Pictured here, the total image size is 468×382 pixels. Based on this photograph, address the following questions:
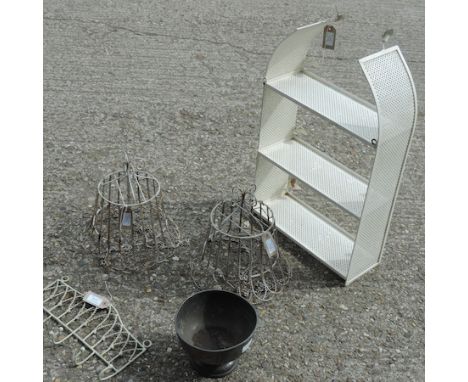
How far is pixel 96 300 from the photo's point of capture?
471 centimetres

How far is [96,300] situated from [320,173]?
203 centimetres

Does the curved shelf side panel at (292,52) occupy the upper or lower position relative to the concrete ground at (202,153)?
upper

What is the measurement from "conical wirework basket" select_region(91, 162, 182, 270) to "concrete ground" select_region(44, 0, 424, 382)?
117 millimetres

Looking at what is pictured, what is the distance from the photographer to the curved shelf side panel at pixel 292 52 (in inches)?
188

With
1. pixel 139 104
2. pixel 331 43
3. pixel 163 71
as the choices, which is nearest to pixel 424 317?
pixel 331 43

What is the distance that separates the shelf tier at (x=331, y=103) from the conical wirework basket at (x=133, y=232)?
1.31 metres

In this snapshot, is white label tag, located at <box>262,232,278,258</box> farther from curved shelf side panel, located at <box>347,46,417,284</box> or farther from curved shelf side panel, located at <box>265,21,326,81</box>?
curved shelf side panel, located at <box>265,21,326,81</box>

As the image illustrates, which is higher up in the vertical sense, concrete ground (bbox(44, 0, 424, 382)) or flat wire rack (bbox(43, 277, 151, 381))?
concrete ground (bbox(44, 0, 424, 382))

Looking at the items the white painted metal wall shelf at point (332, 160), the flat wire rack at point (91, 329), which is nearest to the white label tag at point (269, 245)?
the white painted metal wall shelf at point (332, 160)

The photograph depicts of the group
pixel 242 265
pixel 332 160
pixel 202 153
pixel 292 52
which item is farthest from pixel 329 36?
pixel 202 153

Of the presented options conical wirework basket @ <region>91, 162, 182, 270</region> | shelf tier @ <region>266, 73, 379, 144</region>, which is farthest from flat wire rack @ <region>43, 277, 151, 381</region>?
shelf tier @ <region>266, 73, 379, 144</region>

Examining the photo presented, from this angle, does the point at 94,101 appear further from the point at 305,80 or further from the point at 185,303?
the point at 185,303

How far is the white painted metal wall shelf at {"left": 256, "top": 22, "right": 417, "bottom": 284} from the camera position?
170 inches

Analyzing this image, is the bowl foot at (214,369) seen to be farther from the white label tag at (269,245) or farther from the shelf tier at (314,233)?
the shelf tier at (314,233)
